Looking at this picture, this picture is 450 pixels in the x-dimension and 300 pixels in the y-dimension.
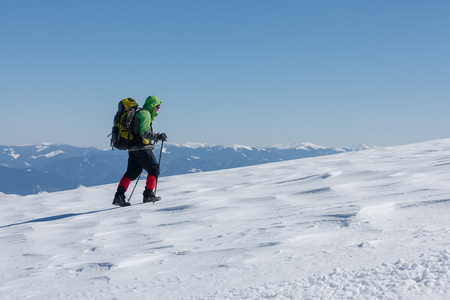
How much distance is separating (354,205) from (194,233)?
5.64ft

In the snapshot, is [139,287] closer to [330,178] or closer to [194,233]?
[194,233]

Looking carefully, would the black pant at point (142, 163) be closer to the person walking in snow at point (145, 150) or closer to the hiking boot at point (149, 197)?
the person walking in snow at point (145, 150)

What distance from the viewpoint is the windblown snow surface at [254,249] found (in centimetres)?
193

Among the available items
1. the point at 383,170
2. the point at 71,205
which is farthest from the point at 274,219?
the point at 71,205

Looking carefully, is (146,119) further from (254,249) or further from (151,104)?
(254,249)

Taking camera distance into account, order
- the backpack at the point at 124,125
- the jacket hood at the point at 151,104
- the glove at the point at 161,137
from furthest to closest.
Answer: the jacket hood at the point at 151,104, the glove at the point at 161,137, the backpack at the point at 124,125

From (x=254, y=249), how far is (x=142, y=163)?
13.2 ft

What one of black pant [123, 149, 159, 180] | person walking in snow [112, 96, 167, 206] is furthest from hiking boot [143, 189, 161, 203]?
black pant [123, 149, 159, 180]

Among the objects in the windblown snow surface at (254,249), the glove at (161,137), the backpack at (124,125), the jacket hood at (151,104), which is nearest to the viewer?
the windblown snow surface at (254,249)

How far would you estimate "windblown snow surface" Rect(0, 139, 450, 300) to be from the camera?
1.93 meters

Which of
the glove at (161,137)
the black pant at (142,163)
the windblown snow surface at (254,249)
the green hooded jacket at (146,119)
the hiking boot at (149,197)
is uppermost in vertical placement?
the green hooded jacket at (146,119)

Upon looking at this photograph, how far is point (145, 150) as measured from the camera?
6.21m

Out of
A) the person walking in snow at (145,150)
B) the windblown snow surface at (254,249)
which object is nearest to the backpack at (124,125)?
the person walking in snow at (145,150)

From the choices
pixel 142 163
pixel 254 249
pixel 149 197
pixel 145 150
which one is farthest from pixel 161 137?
pixel 254 249
